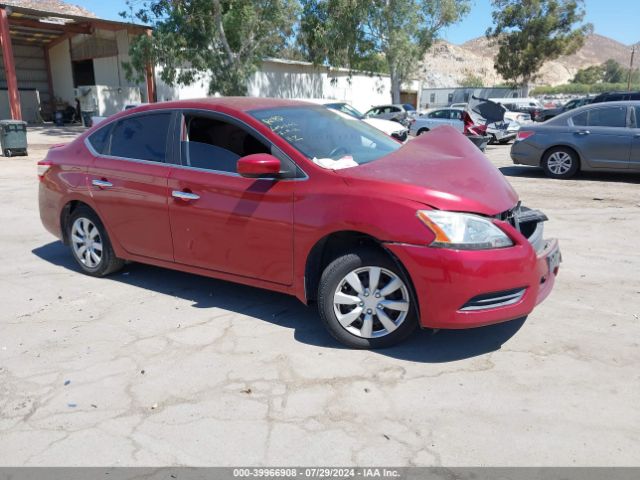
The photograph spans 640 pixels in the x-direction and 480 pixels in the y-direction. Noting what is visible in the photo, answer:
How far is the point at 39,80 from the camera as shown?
35.9 meters

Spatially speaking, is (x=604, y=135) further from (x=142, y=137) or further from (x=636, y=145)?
(x=142, y=137)

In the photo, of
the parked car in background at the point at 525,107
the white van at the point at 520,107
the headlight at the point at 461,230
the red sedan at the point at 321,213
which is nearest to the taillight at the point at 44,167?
the red sedan at the point at 321,213

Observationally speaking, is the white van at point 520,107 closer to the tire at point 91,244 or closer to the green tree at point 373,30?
the green tree at point 373,30

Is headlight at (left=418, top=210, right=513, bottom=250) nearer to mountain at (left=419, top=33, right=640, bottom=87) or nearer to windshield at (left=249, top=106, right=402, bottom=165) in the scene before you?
windshield at (left=249, top=106, right=402, bottom=165)

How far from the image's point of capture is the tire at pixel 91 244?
5.21m

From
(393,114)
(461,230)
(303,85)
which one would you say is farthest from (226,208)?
(303,85)

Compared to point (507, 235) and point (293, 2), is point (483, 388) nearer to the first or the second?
point (507, 235)

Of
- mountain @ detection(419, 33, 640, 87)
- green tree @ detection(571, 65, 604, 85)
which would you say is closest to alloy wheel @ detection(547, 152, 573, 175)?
mountain @ detection(419, 33, 640, 87)

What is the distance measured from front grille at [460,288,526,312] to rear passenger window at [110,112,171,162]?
2.77m

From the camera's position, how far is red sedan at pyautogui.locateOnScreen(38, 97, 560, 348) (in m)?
3.38

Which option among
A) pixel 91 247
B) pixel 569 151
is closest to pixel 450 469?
pixel 91 247

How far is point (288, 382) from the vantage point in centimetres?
339

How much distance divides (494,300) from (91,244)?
386 cm

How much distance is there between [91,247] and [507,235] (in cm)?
392
